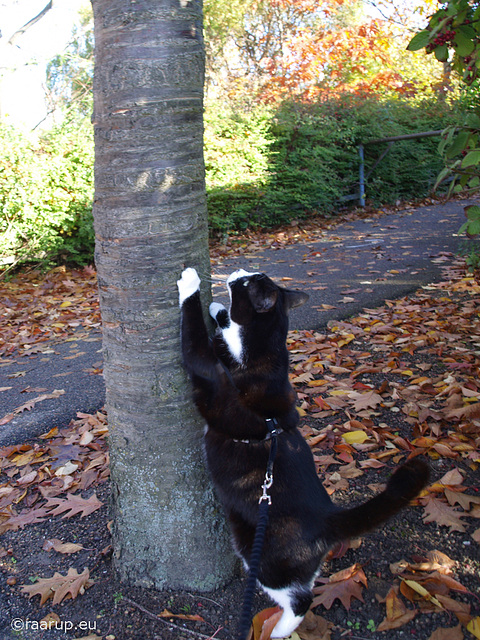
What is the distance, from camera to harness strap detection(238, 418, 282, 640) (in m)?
1.59

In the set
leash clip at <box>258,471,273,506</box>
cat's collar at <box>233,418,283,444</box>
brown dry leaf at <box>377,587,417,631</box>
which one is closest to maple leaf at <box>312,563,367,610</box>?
brown dry leaf at <box>377,587,417,631</box>

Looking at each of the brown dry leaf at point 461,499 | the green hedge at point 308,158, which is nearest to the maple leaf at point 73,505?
the brown dry leaf at point 461,499

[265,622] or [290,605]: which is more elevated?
[290,605]

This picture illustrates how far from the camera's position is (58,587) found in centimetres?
228

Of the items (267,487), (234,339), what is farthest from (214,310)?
(267,487)

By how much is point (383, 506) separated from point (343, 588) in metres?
0.51

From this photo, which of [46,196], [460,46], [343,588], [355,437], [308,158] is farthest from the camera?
[308,158]

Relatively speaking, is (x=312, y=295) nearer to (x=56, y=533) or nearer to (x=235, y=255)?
(x=235, y=255)

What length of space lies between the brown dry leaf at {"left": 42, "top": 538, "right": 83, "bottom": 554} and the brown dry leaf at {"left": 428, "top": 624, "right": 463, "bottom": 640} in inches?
64.1

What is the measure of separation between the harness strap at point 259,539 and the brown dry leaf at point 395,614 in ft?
1.95

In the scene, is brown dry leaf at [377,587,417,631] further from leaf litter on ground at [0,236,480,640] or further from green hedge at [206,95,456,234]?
green hedge at [206,95,456,234]

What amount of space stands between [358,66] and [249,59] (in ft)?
14.1

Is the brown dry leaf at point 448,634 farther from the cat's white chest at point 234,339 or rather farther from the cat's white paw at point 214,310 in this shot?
the cat's white paw at point 214,310

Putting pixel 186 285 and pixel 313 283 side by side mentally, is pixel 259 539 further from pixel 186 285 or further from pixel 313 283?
pixel 313 283
